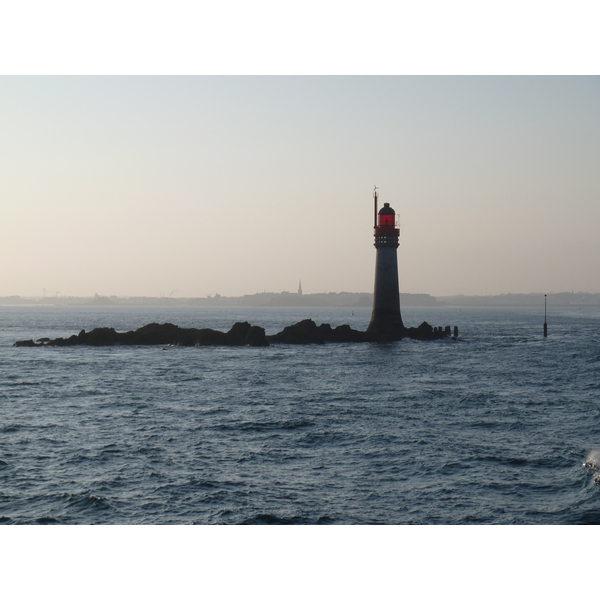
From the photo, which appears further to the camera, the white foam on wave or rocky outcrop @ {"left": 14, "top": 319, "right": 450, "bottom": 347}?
rocky outcrop @ {"left": 14, "top": 319, "right": 450, "bottom": 347}

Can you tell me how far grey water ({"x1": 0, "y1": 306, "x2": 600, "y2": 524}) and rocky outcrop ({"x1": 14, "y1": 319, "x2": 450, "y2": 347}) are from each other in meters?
17.4

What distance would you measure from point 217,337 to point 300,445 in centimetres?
3959

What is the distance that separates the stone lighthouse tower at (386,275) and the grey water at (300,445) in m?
18.4

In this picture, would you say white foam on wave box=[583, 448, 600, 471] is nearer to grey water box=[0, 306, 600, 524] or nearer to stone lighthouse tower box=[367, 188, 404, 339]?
grey water box=[0, 306, 600, 524]

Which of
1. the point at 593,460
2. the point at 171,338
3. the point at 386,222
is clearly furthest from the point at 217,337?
the point at 593,460

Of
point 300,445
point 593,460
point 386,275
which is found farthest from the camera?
point 386,275

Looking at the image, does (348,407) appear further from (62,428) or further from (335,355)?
(335,355)

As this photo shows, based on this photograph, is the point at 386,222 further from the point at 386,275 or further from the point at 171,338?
the point at 171,338

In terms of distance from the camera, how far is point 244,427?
23.2m

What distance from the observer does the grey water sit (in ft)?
47.2

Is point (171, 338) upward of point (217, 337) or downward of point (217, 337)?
downward

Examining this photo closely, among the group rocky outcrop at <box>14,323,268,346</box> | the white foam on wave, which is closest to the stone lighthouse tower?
rocky outcrop at <box>14,323,268,346</box>

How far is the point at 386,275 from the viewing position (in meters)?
58.2

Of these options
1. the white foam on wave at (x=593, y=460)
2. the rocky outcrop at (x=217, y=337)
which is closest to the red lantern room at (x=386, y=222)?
the rocky outcrop at (x=217, y=337)
